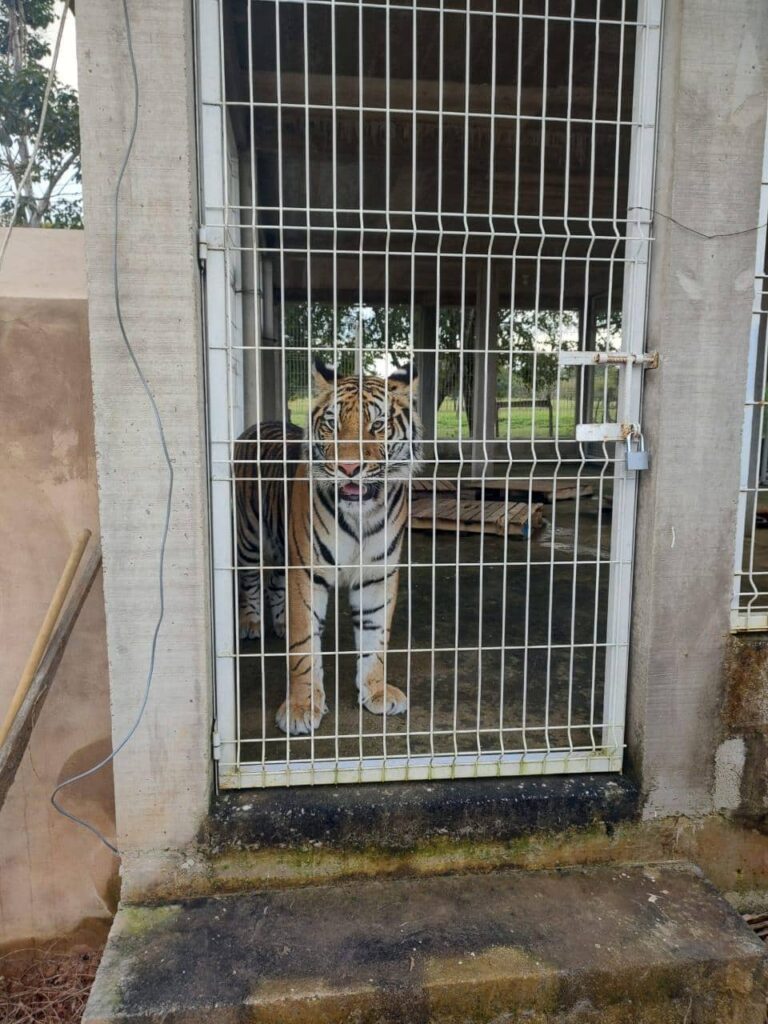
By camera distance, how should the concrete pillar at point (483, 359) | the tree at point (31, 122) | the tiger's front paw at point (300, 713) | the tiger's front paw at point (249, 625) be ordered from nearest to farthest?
the tiger's front paw at point (300, 713), the tiger's front paw at point (249, 625), the tree at point (31, 122), the concrete pillar at point (483, 359)

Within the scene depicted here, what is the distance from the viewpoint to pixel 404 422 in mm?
2805

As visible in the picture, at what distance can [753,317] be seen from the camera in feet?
7.20

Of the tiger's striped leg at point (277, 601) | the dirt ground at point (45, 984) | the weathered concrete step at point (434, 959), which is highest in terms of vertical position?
the tiger's striped leg at point (277, 601)

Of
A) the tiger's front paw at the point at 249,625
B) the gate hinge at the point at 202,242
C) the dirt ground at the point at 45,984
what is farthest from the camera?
the tiger's front paw at the point at 249,625

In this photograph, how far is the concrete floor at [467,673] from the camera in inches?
92.6

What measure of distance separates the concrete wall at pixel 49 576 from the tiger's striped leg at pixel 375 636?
0.93 m

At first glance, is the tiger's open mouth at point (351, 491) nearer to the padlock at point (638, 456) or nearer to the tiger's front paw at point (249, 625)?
the padlock at point (638, 456)

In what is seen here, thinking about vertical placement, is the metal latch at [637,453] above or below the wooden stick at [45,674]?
above

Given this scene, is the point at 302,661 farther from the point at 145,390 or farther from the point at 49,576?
the point at 145,390

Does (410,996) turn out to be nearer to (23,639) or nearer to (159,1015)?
(159,1015)

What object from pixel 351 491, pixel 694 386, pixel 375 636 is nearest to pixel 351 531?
pixel 351 491

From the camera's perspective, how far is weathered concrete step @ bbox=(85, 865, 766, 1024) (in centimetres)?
176

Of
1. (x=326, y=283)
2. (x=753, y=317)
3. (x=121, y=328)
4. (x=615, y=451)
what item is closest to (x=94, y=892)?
(x=121, y=328)

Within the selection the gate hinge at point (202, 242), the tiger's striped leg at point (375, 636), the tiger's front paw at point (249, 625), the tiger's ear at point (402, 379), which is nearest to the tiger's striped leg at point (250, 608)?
the tiger's front paw at point (249, 625)
